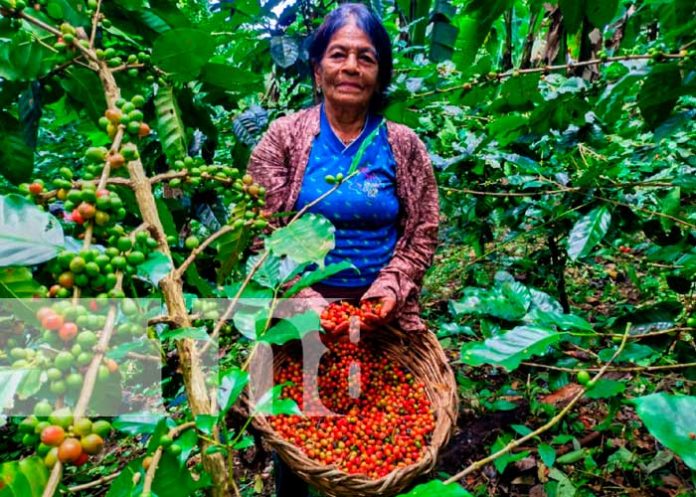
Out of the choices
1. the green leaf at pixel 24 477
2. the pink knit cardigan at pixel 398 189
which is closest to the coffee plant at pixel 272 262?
the green leaf at pixel 24 477

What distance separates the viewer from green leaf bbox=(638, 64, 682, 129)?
82 centimetres

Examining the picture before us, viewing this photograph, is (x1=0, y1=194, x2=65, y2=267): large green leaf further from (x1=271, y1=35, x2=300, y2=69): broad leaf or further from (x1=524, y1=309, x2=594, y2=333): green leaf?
(x1=271, y1=35, x2=300, y2=69): broad leaf

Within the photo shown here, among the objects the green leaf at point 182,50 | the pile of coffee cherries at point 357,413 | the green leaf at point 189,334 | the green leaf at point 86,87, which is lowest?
the pile of coffee cherries at point 357,413

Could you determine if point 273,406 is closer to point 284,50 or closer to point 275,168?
point 275,168

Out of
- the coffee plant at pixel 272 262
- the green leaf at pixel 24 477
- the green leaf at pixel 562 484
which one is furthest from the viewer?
the green leaf at pixel 562 484

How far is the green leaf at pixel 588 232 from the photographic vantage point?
1.24 m

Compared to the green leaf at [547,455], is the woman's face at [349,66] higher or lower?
higher

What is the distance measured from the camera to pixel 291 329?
0.61 metres

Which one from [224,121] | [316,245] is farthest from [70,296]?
[224,121]

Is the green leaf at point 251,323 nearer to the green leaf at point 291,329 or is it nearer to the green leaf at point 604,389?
the green leaf at point 291,329

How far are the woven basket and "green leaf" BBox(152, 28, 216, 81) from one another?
0.56m

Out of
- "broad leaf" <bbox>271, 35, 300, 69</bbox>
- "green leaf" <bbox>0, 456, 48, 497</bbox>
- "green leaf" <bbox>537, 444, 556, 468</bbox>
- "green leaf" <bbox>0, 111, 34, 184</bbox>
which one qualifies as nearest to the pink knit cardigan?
"broad leaf" <bbox>271, 35, 300, 69</bbox>

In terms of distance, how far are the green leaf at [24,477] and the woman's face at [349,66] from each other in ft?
4.53

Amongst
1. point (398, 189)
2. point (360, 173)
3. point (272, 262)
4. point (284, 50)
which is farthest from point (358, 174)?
point (272, 262)
